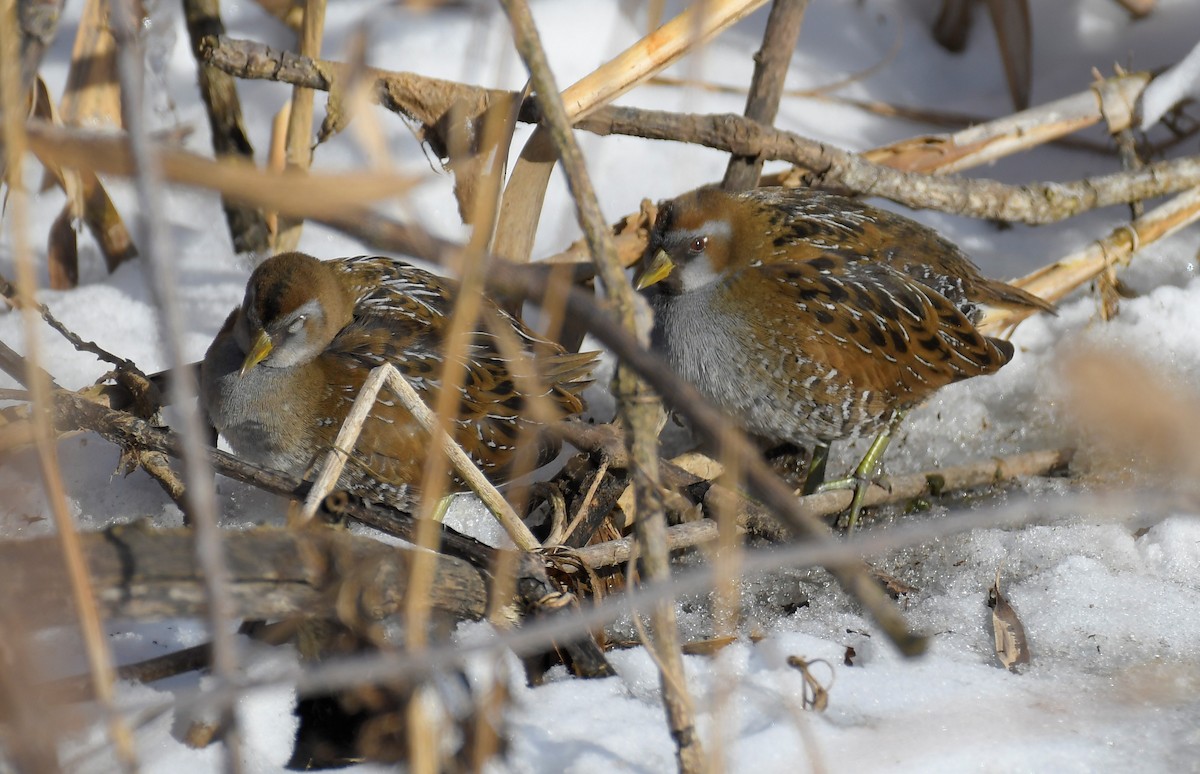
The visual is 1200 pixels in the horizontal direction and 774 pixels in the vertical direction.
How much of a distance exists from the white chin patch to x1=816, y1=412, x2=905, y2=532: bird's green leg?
74cm

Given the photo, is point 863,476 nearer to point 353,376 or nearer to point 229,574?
point 353,376

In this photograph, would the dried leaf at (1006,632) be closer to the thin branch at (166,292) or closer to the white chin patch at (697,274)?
the white chin patch at (697,274)

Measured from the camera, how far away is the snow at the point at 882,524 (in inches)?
85.1

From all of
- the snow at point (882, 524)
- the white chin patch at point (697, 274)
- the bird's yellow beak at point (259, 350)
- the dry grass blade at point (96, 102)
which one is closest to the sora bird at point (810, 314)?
the white chin patch at point (697, 274)

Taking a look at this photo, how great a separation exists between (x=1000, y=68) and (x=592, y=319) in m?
4.52

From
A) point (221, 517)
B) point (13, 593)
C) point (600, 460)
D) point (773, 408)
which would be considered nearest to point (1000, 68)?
point (773, 408)

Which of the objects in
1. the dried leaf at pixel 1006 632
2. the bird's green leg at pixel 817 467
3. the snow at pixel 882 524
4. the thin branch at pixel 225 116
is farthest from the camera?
the thin branch at pixel 225 116

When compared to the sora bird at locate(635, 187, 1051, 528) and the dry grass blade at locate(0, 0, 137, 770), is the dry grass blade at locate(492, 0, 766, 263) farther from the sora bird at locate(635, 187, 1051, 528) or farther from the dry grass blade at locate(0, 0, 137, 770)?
the dry grass blade at locate(0, 0, 137, 770)

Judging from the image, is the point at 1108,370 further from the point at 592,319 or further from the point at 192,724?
the point at 192,724

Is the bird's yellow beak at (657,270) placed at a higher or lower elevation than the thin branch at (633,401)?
higher

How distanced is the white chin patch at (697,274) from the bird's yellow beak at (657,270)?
0.05 metres

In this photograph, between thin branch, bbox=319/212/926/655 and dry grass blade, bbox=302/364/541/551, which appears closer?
thin branch, bbox=319/212/926/655

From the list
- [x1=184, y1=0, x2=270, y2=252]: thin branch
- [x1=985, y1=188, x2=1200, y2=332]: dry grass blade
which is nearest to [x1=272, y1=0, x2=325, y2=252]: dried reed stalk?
[x1=184, y1=0, x2=270, y2=252]: thin branch

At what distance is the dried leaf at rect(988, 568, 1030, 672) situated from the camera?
2.65 metres
